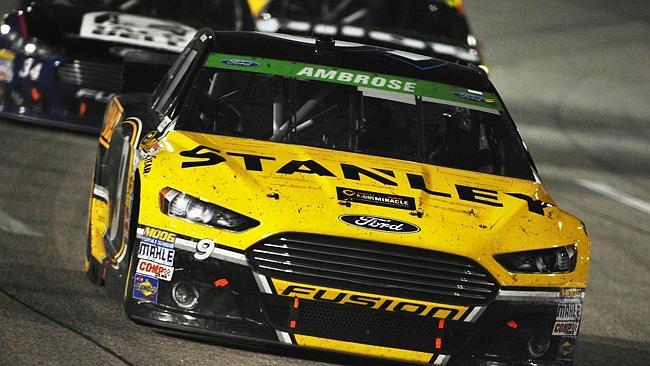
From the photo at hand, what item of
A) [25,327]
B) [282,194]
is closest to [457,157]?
[282,194]

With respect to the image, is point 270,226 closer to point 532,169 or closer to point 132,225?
point 132,225

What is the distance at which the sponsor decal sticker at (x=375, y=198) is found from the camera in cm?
632

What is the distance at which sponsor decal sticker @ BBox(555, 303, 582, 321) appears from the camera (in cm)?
636

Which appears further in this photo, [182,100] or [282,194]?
[182,100]

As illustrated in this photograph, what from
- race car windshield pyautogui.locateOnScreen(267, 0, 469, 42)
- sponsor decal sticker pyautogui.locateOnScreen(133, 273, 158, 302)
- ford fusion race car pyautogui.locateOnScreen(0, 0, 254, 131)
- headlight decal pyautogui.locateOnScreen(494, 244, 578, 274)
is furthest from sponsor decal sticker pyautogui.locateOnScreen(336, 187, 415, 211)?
race car windshield pyautogui.locateOnScreen(267, 0, 469, 42)

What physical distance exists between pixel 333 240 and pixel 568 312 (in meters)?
1.11

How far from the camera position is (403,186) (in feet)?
21.6

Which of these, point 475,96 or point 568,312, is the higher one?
point 475,96

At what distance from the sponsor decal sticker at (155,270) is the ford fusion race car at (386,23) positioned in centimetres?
873

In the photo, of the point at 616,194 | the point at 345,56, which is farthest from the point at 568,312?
the point at 616,194

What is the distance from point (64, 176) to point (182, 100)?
4.32 m

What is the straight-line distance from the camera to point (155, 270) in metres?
6.17

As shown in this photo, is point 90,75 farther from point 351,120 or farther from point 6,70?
point 351,120

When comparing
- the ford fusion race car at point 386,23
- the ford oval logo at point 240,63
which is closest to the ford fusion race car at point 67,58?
the ford fusion race car at point 386,23
